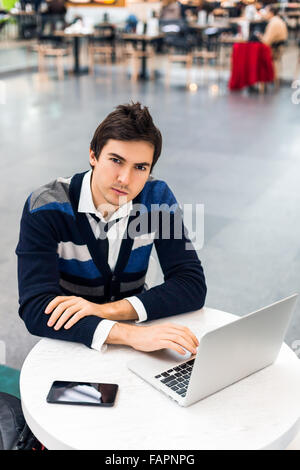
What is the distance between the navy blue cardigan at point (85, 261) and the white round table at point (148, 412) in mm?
114

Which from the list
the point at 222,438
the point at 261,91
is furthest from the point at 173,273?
the point at 261,91

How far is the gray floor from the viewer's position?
304 cm

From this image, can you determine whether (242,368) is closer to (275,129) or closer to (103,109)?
(275,129)

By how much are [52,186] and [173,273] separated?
436 millimetres

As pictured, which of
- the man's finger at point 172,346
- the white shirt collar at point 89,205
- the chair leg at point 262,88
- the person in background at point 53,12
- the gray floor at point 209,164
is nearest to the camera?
the man's finger at point 172,346

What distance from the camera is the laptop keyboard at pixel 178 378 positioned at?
1.19 meters

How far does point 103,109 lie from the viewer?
708cm

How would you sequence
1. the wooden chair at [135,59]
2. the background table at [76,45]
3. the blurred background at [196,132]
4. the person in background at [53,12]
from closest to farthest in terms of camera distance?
the blurred background at [196,132], the wooden chair at [135,59], the background table at [76,45], the person in background at [53,12]

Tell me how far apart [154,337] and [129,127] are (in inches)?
21.6

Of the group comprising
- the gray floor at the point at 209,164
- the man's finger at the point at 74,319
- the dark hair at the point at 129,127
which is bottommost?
the gray floor at the point at 209,164

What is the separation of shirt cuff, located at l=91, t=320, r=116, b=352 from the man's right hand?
11mm

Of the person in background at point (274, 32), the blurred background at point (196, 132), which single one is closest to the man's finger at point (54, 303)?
the blurred background at point (196, 132)

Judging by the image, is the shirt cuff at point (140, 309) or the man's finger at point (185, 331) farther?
the shirt cuff at point (140, 309)

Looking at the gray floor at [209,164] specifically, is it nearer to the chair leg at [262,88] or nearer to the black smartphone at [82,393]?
the chair leg at [262,88]
